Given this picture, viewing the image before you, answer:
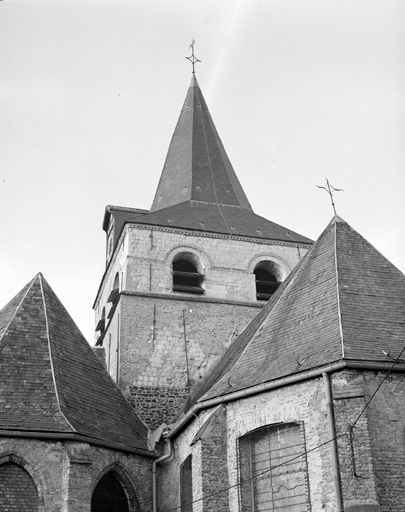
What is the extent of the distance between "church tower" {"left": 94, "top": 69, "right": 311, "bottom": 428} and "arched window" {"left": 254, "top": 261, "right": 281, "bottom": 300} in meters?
0.03

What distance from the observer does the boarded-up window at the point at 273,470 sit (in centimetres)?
1049

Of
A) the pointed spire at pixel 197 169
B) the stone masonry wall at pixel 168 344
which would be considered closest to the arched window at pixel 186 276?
the stone masonry wall at pixel 168 344

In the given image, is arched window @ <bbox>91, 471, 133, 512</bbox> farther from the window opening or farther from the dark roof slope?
the dark roof slope

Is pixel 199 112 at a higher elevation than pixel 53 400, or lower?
higher

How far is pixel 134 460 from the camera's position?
13133 millimetres

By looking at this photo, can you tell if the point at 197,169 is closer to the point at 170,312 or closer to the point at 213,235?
the point at 213,235

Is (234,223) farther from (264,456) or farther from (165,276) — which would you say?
(264,456)

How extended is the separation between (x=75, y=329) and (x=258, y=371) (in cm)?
470

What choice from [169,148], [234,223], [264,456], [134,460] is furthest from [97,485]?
[169,148]

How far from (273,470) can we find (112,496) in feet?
10.6

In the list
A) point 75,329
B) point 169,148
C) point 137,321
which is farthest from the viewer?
point 169,148

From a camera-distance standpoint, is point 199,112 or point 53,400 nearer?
point 53,400

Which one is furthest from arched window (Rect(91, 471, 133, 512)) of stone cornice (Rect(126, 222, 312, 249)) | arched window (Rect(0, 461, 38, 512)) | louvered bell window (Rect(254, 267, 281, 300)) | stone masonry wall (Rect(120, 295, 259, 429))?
stone cornice (Rect(126, 222, 312, 249))

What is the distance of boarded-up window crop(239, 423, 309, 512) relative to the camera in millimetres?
10492
